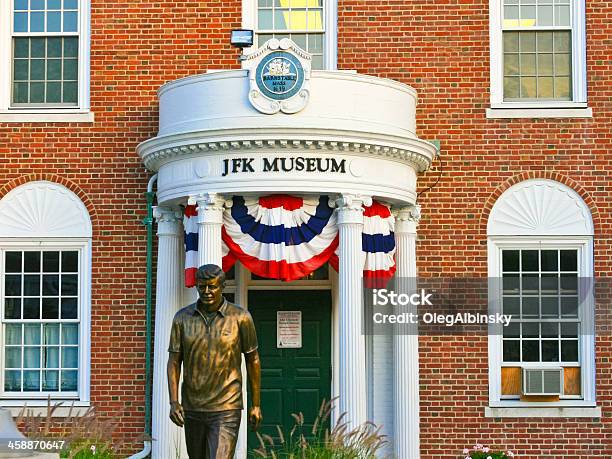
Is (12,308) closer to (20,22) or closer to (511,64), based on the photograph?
(20,22)

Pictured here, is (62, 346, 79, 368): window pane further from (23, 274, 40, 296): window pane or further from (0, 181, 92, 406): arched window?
(23, 274, 40, 296): window pane

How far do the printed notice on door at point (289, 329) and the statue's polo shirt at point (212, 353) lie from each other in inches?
263

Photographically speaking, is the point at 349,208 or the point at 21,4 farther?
the point at 21,4

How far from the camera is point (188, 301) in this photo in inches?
652

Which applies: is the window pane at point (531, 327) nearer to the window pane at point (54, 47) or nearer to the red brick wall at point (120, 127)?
the red brick wall at point (120, 127)

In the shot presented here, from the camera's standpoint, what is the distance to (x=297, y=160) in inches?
594

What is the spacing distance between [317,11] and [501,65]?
2740 mm

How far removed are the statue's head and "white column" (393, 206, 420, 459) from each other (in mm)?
6431

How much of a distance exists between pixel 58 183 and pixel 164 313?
8.62 ft

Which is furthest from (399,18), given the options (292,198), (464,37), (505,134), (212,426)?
(212,426)

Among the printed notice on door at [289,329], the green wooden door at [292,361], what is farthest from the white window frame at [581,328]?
the printed notice on door at [289,329]

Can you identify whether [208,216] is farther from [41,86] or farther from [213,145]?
[41,86]

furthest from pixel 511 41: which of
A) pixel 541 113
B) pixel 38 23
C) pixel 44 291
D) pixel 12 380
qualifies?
pixel 12 380

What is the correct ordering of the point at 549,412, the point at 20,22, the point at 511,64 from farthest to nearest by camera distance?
1. the point at 20,22
2. the point at 511,64
3. the point at 549,412
